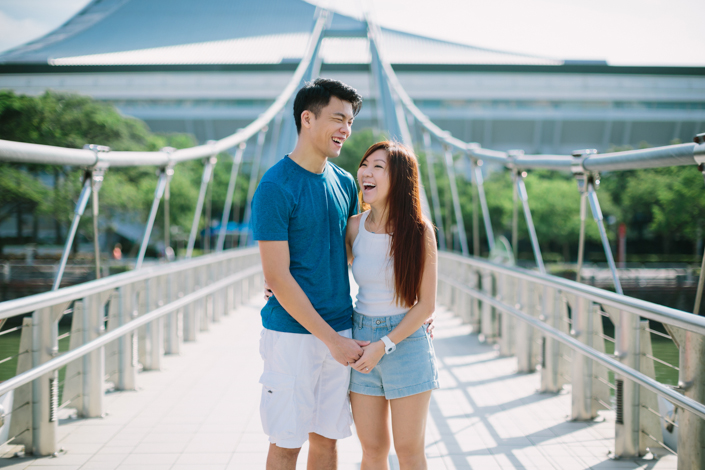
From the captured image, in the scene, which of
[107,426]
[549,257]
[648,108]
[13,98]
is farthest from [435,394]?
[648,108]

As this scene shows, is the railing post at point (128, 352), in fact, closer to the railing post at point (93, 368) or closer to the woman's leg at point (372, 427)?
the railing post at point (93, 368)

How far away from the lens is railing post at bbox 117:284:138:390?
3795 millimetres

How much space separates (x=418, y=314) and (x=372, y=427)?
1.28ft

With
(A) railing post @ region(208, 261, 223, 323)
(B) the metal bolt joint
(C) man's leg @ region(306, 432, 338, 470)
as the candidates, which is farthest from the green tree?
(C) man's leg @ region(306, 432, 338, 470)

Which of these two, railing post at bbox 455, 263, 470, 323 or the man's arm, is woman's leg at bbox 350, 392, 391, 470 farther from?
railing post at bbox 455, 263, 470, 323

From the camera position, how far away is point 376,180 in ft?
6.61

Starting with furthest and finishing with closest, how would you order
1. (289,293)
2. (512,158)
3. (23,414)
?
1. (512,158)
2. (23,414)
3. (289,293)

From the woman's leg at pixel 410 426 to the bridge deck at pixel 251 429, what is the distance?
79cm

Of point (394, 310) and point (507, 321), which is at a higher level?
point (394, 310)

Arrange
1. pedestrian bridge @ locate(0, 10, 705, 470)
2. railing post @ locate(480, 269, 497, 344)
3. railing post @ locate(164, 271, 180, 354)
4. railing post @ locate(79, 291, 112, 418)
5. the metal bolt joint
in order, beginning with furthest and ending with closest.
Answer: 1. railing post @ locate(480, 269, 497, 344)
2. railing post @ locate(164, 271, 180, 354)
3. the metal bolt joint
4. railing post @ locate(79, 291, 112, 418)
5. pedestrian bridge @ locate(0, 10, 705, 470)

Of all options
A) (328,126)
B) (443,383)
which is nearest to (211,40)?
(443,383)

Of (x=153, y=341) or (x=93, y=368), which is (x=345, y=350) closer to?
(x=93, y=368)

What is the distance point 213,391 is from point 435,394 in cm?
139

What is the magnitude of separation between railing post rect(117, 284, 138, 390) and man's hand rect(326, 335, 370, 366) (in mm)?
2251
